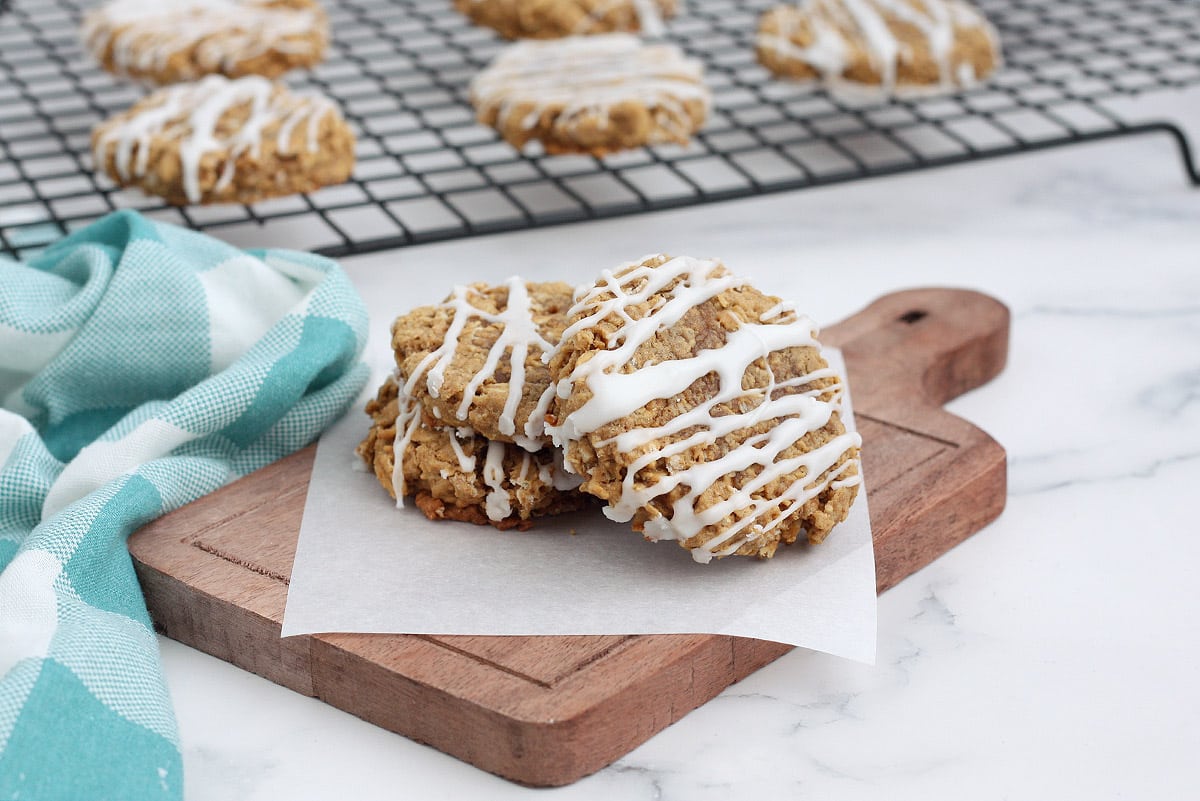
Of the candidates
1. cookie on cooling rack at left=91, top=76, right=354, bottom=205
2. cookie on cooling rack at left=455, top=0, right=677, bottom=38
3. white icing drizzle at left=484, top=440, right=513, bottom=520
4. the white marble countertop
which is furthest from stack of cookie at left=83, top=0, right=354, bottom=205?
white icing drizzle at left=484, top=440, right=513, bottom=520

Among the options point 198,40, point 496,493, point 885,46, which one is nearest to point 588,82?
point 885,46

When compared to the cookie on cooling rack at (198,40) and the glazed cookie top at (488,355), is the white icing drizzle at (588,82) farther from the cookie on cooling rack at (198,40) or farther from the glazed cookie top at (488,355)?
the glazed cookie top at (488,355)

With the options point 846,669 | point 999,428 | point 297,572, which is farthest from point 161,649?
point 999,428

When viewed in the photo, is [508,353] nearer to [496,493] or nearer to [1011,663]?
[496,493]

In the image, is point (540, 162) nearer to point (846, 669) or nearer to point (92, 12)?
point (92, 12)

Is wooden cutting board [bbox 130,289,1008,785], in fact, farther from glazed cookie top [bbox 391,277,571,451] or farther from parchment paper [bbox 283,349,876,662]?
glazed cookie top [bbox 391,277,571,451]

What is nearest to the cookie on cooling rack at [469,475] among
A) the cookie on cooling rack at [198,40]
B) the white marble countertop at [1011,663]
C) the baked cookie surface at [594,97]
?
the white marble countertop at [1011,663]
